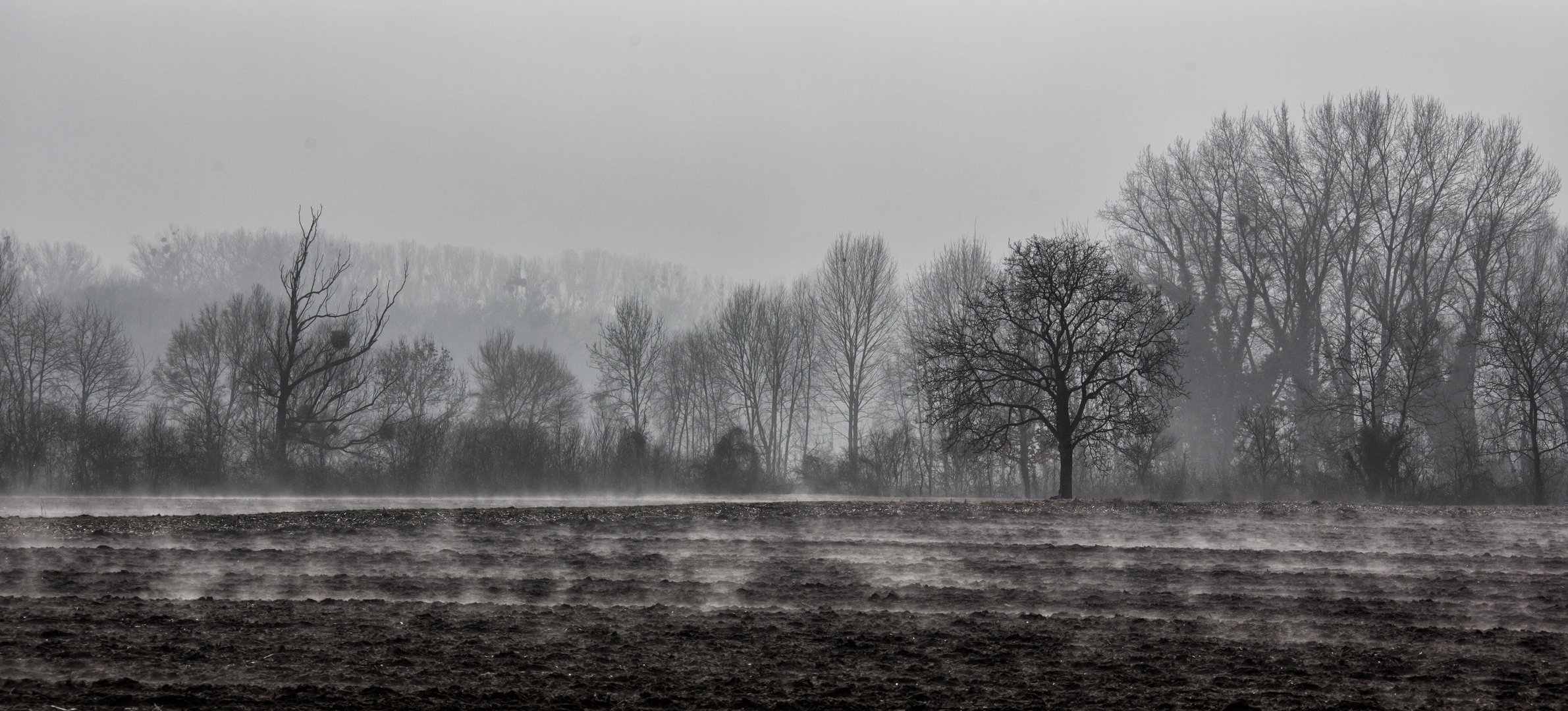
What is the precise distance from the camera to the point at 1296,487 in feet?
104

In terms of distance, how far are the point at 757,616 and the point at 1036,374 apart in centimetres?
2431

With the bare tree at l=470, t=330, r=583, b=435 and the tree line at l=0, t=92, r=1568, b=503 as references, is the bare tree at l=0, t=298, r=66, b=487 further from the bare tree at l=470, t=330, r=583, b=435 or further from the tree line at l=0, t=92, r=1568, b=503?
the bare tree at l=470, t=330, r=583, b=435

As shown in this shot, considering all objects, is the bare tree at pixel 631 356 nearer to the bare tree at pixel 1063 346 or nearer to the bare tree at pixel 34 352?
the bare tree at pixel 34 352

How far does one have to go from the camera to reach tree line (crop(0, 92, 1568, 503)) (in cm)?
2856

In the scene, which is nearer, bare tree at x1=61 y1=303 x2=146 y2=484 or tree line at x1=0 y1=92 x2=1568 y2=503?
tree line at x1=0 y1=92 x2=1568 y2=503

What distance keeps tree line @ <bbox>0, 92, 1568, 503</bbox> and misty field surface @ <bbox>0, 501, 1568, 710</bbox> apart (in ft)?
41.1

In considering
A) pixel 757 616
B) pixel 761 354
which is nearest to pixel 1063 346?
pixel 757 616

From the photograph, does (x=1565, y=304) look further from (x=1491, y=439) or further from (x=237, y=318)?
(x=237, y=318)

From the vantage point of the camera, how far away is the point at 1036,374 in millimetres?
31688

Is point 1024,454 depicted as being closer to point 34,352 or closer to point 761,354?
point 761,354

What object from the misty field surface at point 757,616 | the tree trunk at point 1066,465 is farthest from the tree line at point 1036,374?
the misty field surface at point 757,616

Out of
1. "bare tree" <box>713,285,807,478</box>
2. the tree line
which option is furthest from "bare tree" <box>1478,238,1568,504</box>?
"bare tree" <box>713,285,807,478</box>

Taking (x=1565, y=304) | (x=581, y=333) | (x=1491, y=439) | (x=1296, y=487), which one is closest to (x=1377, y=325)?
(x=1565, y=304)

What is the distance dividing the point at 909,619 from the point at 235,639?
539 centimetres
